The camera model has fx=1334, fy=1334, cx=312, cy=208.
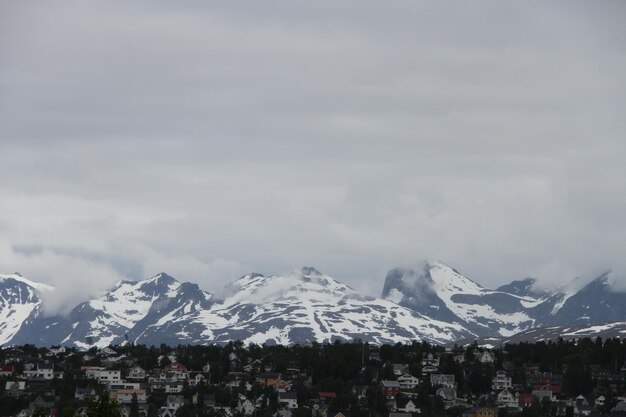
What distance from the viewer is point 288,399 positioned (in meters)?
189

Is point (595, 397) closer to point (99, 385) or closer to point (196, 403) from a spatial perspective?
point (196, 403)

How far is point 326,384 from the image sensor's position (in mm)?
196375

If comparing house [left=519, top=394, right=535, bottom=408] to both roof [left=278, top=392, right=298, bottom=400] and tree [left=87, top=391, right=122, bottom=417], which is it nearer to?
roof [left=278, top=392, right=298, bottom=400]

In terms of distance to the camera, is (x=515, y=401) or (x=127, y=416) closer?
(x=127, y=416)

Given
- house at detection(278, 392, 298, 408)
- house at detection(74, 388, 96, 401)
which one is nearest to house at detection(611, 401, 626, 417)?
house at detection(278, 392, 298, 408)

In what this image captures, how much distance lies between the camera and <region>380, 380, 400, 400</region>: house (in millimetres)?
191250

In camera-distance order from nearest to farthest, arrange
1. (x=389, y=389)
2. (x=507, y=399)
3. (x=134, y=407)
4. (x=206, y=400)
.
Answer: (x=134, y=407) → (x=206, y=400) → (x=507, y=399) → (x=389, y=389)

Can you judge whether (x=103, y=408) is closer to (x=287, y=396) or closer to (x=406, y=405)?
(x=406, y=405)

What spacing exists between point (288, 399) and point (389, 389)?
15.8 meters

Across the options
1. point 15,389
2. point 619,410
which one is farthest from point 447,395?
point 15,389

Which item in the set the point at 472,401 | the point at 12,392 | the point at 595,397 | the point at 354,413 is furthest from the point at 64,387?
the point at 595,397

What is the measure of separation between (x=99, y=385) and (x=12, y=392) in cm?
1321

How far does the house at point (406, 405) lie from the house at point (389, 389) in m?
2.54

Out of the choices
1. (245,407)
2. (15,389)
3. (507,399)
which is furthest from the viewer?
(15,389)
